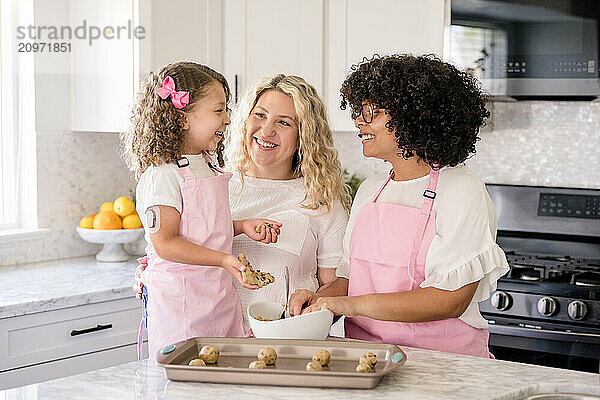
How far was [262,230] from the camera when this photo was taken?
2055mm

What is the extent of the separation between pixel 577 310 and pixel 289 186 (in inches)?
41.3

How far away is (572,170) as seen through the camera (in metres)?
3.25

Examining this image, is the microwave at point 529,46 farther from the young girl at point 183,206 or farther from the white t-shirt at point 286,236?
the young girl at point 183,206

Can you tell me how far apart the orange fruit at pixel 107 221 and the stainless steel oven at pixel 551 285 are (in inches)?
56.9

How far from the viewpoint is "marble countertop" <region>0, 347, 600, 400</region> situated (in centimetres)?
144

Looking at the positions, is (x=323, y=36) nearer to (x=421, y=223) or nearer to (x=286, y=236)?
(x=286, y=236)

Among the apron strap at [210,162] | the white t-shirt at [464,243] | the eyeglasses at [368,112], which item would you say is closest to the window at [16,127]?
the apron strap at [210,162]

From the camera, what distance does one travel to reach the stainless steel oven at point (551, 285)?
8.93 feet

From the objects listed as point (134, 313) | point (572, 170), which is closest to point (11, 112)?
point (134, 313)

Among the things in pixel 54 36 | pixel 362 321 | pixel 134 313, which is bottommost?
pixel 134 313

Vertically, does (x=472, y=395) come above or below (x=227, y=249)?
below

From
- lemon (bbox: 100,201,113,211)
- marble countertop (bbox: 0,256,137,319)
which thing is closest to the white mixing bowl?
marble countertop (bbox: 0,256,137,319)

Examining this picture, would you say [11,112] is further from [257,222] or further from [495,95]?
[495,95]

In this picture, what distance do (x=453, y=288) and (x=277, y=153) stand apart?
2.32 ft
